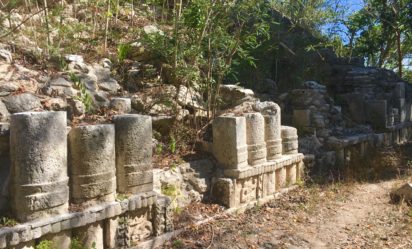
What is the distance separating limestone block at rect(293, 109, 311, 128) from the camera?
27.4 ft

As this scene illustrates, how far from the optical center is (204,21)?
19.3 ft

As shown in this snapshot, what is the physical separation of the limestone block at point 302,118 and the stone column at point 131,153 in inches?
191

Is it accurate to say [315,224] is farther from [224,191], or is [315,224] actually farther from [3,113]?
[3,113]

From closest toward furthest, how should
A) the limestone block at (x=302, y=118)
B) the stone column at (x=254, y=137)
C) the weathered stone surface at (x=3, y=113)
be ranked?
the weathered stone surface at (x=3, y=113)
the stone column at (x=254, y=137)
the limestone block at (x=302, y=118)

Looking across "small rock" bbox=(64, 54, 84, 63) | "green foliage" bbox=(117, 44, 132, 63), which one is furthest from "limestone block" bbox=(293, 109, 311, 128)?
"small rock" bbox=(64, 54, 84, 63)

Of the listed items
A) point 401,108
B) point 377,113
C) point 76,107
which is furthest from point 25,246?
point 401,108

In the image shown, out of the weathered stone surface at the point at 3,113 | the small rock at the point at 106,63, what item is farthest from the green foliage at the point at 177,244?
the small rock at the point at 106,63

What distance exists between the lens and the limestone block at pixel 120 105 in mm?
Result: 4904

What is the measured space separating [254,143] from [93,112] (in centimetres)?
225

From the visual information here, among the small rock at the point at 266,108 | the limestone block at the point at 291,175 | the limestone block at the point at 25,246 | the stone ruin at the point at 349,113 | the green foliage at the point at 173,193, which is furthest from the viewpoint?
the stone ruin at the point at 349,113

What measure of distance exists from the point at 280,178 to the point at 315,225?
48.0 inches

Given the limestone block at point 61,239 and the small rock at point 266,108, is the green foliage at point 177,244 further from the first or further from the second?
the small rock at point 266,108

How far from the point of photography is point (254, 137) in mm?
5766

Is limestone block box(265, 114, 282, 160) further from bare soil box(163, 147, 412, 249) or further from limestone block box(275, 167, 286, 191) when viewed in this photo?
bare soil box(163, 147, 412, 249)
